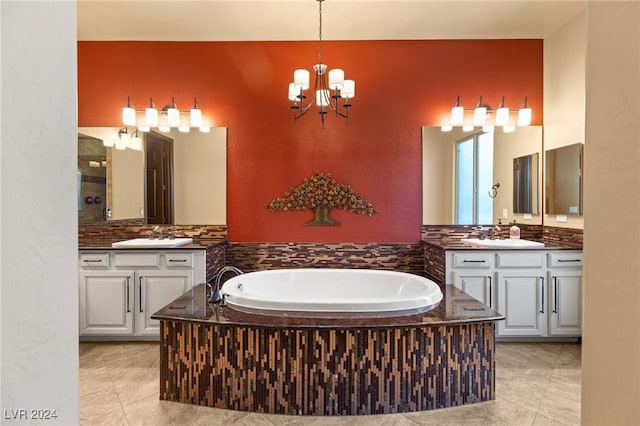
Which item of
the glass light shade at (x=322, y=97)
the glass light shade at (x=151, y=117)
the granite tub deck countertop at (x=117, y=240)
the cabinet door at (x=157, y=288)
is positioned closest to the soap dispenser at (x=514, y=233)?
the glass light shade at (x=322, y=97)

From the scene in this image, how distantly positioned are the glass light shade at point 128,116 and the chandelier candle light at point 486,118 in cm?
305

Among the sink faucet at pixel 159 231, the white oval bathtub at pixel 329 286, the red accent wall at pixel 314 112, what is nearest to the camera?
the white oval bathtub at pixel 329 286

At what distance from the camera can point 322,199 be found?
3.76 m

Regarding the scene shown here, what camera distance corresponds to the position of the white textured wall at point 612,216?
18.8 inches

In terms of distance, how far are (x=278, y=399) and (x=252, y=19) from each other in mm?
3062

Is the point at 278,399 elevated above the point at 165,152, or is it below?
below

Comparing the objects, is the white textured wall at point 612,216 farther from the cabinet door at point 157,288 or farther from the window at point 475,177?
the window at point 475,177

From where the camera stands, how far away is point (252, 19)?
3.40m

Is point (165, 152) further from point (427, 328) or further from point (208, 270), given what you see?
point (427, 328)

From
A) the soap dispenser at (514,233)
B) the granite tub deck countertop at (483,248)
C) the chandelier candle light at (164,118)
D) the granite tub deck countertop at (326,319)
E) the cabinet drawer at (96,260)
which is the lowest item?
the granite tub deck countertop at (326,319)

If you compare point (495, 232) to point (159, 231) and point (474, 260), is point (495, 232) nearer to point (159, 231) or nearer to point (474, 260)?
point (474, 260)

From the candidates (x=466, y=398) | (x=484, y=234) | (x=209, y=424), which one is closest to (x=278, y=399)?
(x=209, y=424)

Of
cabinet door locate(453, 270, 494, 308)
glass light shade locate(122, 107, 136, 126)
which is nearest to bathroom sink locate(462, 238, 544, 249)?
cabinet door locate(453, 270, 494, 308)

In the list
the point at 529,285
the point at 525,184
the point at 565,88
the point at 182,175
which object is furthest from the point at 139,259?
the point at 565,88
